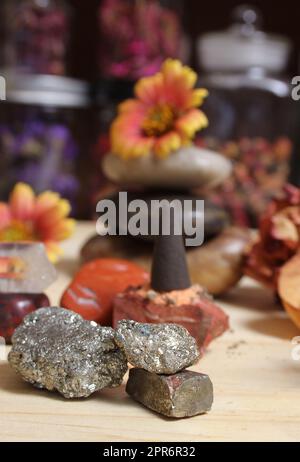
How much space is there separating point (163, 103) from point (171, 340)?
0.50 meters

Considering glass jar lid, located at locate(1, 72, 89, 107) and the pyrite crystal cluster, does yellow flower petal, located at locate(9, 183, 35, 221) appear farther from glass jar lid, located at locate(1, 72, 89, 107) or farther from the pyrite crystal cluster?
glass jar lid, located at locate(1, 72, 89, 107)

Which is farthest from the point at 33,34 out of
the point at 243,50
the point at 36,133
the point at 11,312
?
the point at 11,312

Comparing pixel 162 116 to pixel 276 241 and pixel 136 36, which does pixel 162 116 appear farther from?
pixel 136 36

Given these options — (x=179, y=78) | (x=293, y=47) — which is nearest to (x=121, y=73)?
(x=293, y=47)

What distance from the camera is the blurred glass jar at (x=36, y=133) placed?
171 centimetres

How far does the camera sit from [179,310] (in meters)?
0.78

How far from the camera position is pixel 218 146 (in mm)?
1687

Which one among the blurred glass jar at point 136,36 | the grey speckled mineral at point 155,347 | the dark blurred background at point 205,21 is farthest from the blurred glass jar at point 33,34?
the grey speckled mineral at point 155,347

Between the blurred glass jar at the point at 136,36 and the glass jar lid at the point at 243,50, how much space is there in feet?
0.29

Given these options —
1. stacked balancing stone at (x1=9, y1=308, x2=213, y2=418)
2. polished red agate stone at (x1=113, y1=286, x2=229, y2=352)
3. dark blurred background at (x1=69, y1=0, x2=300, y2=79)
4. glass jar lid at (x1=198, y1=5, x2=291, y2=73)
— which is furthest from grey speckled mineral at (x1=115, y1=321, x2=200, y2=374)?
dark blurred background at (x1=69, y1=0, x2=300, y2=79)

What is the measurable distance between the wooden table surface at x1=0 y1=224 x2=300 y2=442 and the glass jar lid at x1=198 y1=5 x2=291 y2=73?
1041mm

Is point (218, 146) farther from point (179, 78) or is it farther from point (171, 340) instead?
point (171, 340)

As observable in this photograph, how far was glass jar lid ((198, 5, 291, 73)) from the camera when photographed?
5.60ft

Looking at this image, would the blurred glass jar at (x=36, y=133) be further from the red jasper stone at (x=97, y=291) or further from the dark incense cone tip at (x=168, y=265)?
the dark incense cone tip at (x=168, y=265)
